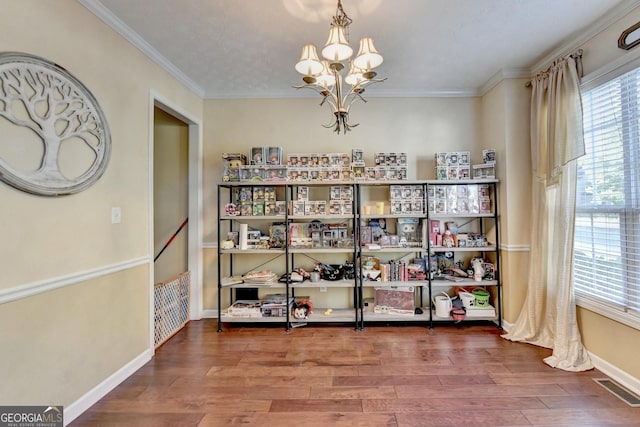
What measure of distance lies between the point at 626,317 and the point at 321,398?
222 cm

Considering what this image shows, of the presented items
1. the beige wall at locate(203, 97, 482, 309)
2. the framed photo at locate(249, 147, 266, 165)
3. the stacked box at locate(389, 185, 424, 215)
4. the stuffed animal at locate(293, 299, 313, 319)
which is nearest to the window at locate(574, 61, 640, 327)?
the beige wall at locate(203, 97, 482, 309)

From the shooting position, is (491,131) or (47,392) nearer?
(47,392)

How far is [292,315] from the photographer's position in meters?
3.04

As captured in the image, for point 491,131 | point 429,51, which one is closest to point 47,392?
point 429,51

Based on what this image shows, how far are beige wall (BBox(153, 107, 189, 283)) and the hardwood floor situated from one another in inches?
40.0

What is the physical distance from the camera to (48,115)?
5.15 feet

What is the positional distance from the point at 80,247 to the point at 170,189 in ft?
5.51

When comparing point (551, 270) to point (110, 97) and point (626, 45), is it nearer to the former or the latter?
point (626, 45)

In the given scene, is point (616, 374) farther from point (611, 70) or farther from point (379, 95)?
point (379, 95)

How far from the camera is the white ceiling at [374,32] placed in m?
1.92

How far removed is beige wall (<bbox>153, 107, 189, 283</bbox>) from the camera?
3336 mm

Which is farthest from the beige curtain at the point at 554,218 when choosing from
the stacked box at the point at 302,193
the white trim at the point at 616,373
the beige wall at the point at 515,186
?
the stacked box at the point at 302,193

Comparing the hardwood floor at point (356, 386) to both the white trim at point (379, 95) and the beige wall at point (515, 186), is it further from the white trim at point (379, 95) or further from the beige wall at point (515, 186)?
the white trim at point (379, 95)

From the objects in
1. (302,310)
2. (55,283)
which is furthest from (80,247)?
(302,310)
